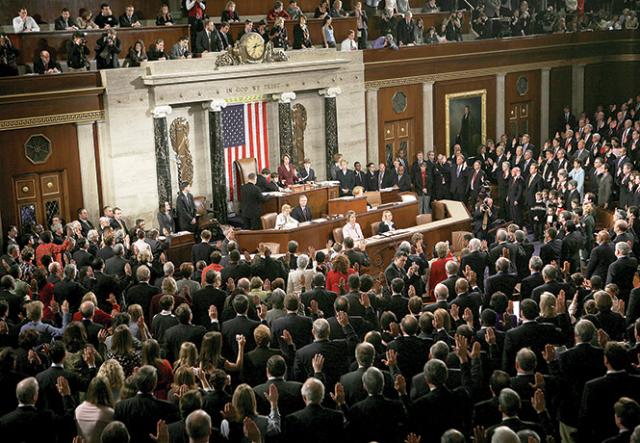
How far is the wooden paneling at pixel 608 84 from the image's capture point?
2381 centimetres

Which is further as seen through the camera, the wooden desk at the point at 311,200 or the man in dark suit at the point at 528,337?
the wooden desk at the point at 311,200

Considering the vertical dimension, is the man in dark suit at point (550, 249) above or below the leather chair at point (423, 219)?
above

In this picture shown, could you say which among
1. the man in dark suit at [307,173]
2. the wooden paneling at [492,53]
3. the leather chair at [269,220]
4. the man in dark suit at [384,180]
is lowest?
the leather chair at [269,220]

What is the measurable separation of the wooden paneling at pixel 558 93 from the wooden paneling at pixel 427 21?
10.7ft

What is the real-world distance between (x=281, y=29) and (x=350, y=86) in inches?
99.3

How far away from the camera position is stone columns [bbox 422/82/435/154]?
66.3 ft

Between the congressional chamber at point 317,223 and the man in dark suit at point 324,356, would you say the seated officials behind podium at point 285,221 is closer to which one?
the congressional chamber at point 317,223

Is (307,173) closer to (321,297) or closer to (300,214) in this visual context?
(300,214)

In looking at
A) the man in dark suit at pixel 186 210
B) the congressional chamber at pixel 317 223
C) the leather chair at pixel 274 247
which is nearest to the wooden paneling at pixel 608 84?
the congressional chamber at pixel 317 223

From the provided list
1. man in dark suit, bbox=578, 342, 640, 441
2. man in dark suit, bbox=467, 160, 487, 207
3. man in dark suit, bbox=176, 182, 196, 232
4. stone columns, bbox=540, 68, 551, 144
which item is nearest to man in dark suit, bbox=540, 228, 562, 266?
man in dark suit, bbox=578, 342, 640, 441

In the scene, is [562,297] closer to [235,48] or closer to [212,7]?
[235,48]

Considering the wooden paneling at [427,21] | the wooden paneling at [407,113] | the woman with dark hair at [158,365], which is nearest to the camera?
the woman with dark hair at [158,365]

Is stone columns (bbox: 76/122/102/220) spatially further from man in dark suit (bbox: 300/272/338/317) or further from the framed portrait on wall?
the framed portrait on wall

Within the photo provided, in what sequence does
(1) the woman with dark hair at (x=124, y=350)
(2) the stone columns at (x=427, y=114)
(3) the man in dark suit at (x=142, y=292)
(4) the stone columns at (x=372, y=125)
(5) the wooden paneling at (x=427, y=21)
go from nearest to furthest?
(1) the woman with dark hair at (x=124, y=350)
(3) the man in dark suit at (x=142, y=292)
(4) the stone columns at (x=372, y=125)
(5) the wooden paneling at (x=427, y=21)
(2) the stone columns at (x=427, y=114)
